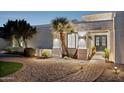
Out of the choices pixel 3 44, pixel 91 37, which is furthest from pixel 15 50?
pixel 91 37

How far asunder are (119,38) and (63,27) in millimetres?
776

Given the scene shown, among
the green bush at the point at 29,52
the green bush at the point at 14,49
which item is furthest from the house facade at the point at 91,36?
the green bush at the point at 14,49

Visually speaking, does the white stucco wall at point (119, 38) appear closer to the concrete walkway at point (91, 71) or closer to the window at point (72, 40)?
the concrete walkway at point (91, 71)

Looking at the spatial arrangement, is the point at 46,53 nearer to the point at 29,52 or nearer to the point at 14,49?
the point at 29,52

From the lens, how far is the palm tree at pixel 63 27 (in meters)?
3.74

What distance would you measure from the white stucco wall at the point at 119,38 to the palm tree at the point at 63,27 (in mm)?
625

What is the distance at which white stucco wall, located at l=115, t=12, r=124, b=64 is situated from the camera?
3.71 meters

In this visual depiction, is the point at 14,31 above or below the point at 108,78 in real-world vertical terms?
above
